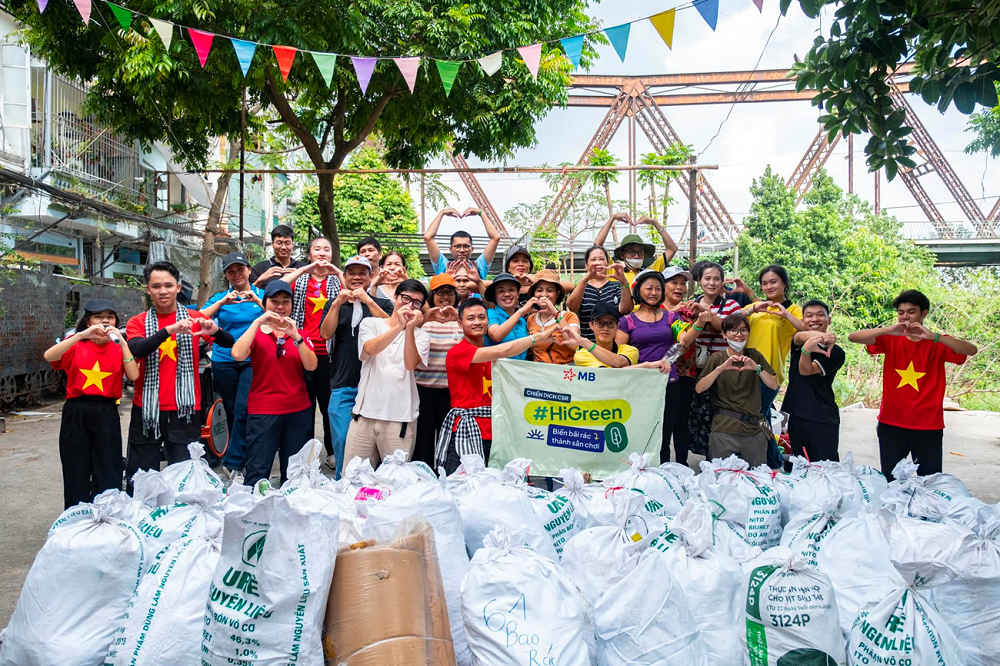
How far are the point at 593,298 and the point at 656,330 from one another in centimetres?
55

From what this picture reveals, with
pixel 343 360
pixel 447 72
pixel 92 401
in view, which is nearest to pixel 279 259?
pixel 343 360

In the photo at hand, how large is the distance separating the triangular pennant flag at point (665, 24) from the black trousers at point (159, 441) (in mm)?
4048

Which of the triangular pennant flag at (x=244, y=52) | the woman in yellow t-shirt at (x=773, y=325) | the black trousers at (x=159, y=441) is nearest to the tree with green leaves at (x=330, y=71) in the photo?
the triangular pennant flag at (x=244, y=52)

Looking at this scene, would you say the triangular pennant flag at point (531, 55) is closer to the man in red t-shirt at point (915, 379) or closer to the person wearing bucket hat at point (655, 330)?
the person wearing bucket hat at point (655, 330)

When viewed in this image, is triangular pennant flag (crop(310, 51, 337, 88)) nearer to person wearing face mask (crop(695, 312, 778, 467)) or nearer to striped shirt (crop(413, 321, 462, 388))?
striped shirt (crop(413, 321, 462, 388))

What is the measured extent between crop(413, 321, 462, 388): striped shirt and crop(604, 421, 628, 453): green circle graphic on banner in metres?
1.02

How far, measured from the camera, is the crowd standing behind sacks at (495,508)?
2.27 meters

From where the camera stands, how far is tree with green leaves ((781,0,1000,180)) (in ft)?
10.4

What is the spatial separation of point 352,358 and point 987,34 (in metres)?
3.62

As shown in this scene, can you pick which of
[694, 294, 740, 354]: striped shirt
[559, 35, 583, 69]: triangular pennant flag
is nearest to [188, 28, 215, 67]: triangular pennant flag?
[559, 35, 583, 69]: triangular pennant flag

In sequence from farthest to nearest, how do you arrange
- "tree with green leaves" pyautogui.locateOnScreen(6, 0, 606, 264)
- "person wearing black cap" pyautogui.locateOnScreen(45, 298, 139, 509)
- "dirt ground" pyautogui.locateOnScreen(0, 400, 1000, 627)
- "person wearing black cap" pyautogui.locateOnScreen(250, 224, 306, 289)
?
"tree with green leaves" pyautogui.locateOnScreen(6, 0, 606, 264), "person wearing black cap" pyautogui.locateOnScreen(250, 224, 306, 289), "dirt ground" pyautogui.locateOnScreen(0, 400, 1000, 627), "person wearing black cap" pyautogui.locateOnScreen(45, 298, 139, 509)

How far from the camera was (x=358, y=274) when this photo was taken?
15.7 feet

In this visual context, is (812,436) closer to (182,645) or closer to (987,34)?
(987,34)

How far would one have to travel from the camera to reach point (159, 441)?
13.2 ft
